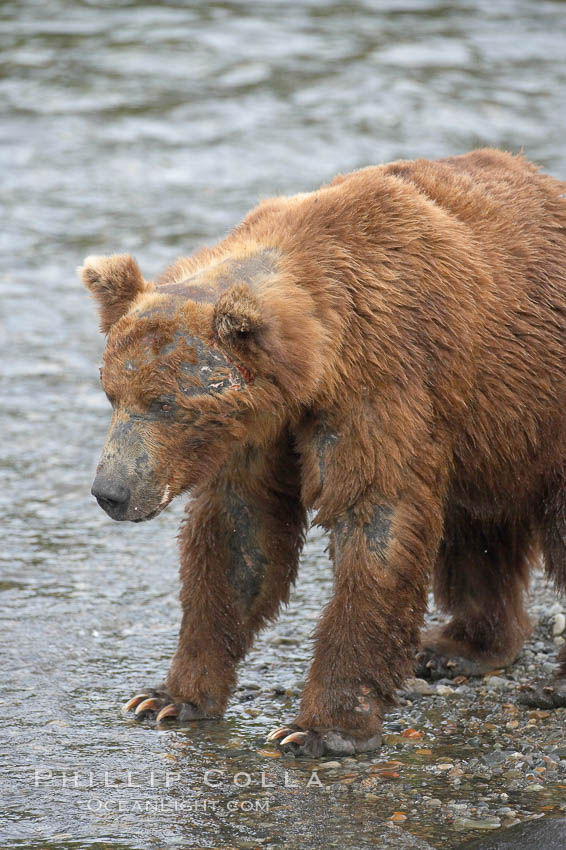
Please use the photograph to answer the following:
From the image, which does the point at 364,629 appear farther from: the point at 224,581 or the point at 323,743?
the point at 224,581

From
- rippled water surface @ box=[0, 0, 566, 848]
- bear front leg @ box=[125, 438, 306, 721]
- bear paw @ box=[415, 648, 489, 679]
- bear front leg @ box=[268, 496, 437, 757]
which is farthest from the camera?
bear paw @ box=[415, 648, 489, 679]

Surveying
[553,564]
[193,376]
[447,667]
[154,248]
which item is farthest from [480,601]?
[154,248]

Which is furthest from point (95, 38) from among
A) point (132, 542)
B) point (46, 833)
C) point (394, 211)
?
point (46, 833)

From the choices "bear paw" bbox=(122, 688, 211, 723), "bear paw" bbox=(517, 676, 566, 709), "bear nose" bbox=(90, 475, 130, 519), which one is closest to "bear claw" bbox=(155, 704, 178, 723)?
"bear paw" bbox=(122, 688, 211, 723)

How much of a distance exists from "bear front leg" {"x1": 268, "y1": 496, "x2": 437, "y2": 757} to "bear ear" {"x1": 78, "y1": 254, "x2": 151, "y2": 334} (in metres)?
1.27

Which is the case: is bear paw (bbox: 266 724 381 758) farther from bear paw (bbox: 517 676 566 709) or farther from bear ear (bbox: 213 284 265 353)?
bear ear (bbox: 213 284 265 353)

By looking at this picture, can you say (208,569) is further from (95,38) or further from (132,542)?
(95,38)

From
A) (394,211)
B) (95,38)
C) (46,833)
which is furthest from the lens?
(95,38)

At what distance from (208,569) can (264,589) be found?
296 mm

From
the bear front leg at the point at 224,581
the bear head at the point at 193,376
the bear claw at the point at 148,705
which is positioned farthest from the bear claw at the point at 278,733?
the bear head at the point at 193,376

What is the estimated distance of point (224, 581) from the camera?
20.2 ft

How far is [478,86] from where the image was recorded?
1828 cm

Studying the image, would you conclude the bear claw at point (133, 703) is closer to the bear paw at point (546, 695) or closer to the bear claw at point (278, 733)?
the bear claw at point (278, 733)

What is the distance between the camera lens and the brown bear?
207 inches
